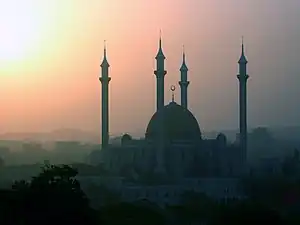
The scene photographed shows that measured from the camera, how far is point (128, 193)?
4788 centimetres

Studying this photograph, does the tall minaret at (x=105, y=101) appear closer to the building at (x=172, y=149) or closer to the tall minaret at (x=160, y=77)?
the building at (x=172, y=149)

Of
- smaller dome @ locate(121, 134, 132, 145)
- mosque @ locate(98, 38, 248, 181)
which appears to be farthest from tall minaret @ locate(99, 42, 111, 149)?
smaller dome @ locate(121, 134, 132, 145)

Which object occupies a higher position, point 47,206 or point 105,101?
point 105,101

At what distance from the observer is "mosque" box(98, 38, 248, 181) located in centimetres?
5456

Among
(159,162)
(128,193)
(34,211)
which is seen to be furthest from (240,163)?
(34,211)

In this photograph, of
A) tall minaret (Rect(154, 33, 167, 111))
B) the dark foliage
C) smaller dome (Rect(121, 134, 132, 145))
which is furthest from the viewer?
smaller dome (Rect(121, 134, 132, 145))

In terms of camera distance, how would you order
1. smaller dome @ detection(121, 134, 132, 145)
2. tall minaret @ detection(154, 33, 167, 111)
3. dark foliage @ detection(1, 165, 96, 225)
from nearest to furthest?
dark foliage @ detection(1, 165, 96, 225) → tall minaret @ detection(154, 33, 167, 111) → smaller dome @ detection(121, 134, 132, 145)

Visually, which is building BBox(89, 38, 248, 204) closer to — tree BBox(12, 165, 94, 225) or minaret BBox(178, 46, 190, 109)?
minaret BBox(178, 46, 190, 109)

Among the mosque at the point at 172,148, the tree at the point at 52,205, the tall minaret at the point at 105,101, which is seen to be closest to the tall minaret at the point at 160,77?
the mosque at the point at 172,148

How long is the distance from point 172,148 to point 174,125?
1494mm

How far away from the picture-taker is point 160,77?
53.8 m

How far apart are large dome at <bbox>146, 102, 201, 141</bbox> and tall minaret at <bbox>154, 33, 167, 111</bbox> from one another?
53cm

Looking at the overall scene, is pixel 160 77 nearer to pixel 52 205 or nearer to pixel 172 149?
pixel 172 149

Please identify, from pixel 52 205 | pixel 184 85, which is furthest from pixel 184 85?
pixel 52 205
